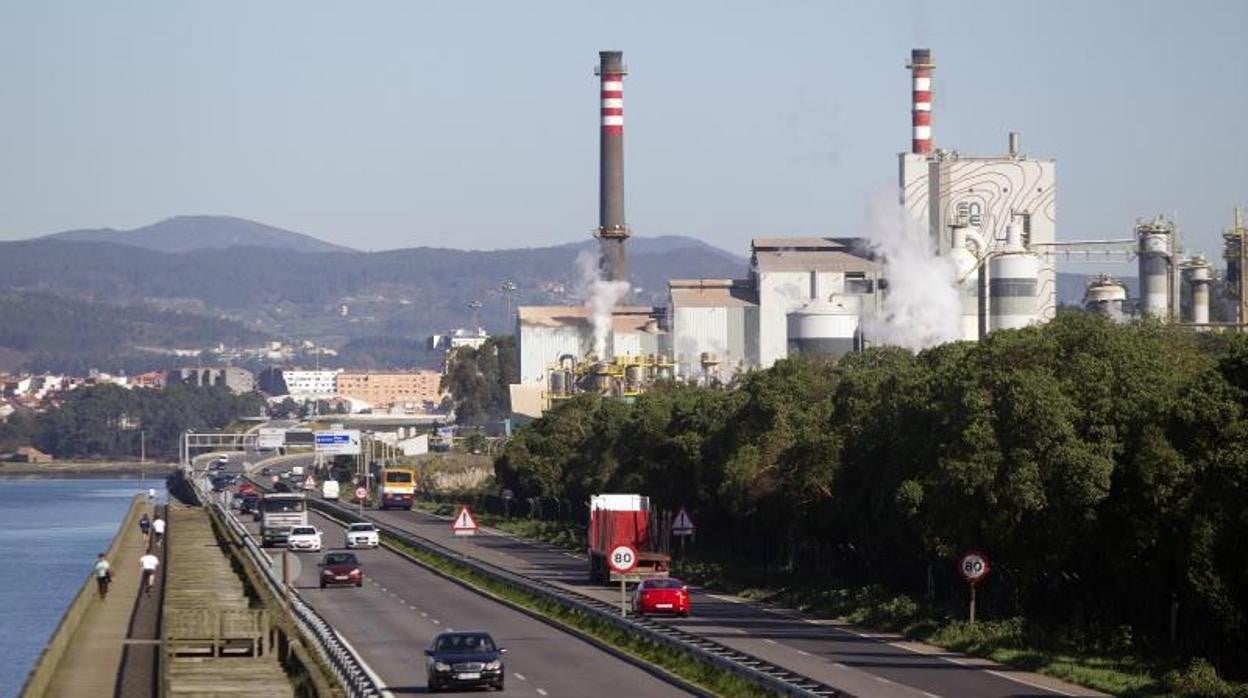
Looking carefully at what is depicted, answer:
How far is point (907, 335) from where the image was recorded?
15975 centimetres

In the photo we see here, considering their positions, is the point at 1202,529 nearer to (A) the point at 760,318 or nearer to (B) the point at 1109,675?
(B) the point at 1109,675

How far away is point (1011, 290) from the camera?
149000 millimetres

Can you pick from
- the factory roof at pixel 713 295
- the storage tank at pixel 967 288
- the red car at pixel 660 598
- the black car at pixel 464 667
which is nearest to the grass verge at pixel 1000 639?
the red car at pixel 660 598

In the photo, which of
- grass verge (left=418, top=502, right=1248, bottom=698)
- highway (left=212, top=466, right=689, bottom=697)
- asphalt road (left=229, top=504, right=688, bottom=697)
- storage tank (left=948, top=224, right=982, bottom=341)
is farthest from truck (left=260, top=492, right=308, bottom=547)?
storage tank (left=948, top=224, right=982, bottom=341)

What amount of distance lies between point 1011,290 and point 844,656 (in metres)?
98.4

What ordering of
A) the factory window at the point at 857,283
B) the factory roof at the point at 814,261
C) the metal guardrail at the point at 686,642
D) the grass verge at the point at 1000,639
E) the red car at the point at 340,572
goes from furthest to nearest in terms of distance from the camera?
the factory roof at the point at 814,261
the factory window at the point at 857,283
the red car at the point at 340,572
the grass verge at the point at 1000,639
the metal guardrail at the point at 686,642

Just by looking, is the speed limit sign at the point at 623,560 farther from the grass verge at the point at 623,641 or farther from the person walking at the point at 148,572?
the person walking at the point at 148,572

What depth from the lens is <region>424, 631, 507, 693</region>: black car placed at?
1700 inches

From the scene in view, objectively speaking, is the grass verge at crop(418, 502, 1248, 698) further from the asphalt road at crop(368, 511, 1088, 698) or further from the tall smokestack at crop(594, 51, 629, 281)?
the tall smokestack at crop(594, 51, 629, 281)

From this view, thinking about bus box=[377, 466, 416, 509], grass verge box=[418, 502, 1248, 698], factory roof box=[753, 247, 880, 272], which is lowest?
grass verge box=[418, 502, 1248, 698]

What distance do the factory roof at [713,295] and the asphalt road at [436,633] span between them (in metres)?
106

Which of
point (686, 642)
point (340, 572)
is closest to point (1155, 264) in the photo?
point (340, 572)

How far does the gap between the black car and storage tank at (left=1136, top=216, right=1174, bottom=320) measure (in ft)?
363

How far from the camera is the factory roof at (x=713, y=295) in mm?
194325
